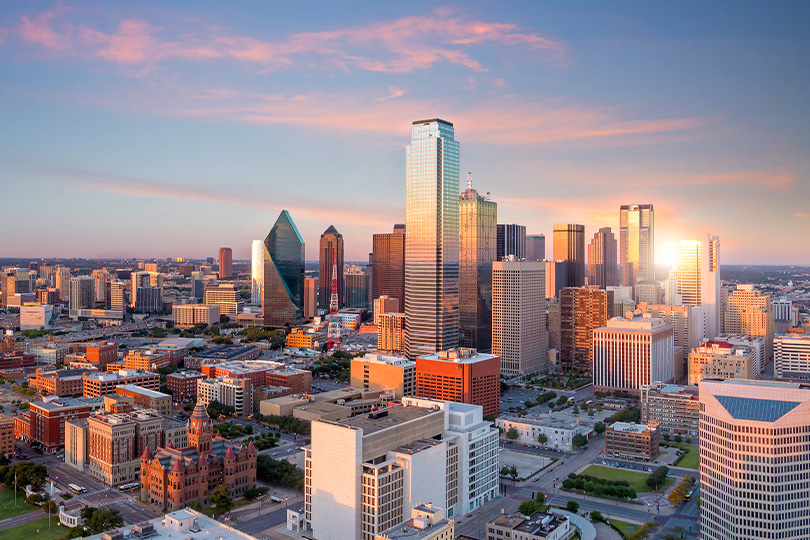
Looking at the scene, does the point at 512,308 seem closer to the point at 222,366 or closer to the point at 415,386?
the point at 415,386

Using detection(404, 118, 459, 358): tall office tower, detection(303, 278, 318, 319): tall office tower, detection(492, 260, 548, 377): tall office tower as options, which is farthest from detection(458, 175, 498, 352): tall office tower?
detection(303, 278, 318, 319): tall office tower

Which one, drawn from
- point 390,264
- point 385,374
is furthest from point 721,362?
point 390,264

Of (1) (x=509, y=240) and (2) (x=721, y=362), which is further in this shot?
(1) (x=509, y=240)

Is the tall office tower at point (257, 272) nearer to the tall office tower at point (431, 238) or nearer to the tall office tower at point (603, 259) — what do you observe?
the tall office tower at point (603, 259)

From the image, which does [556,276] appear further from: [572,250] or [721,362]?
[721,362]

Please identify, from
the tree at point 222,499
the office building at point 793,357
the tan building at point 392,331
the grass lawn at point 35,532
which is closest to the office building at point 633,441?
the tree at point 222,499

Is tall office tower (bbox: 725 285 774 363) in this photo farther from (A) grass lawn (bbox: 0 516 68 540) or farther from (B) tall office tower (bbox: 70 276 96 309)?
(B) tall office tower (bbox: 70 276 96 309)

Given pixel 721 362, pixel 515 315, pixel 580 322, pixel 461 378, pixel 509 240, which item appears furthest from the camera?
pixel 509 240
